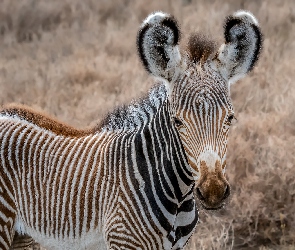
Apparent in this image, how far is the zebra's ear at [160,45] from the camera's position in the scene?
3754mm

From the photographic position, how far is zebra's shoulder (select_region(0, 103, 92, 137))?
14.7ft

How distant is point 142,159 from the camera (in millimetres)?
4027

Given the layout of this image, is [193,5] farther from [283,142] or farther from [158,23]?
[158,23]

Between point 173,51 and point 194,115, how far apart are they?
465 millimetres

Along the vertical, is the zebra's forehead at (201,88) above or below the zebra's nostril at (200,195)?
above

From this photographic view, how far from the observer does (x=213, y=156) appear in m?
3.43

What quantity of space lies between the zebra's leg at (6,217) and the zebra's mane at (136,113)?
30.8 inches

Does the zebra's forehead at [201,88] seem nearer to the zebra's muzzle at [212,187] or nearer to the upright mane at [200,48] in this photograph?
the upright mane at [200,48]

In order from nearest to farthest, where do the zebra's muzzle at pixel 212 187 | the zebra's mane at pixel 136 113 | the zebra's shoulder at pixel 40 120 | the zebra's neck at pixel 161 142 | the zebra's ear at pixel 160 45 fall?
the zebra's muzzle at pixel 212 187, the zebra's ear at pixel 160 45, the zebra's neck at pixel 161 142, the zebra's mane at pixel 136 113, the zebra's shoulder at pixel 40 120

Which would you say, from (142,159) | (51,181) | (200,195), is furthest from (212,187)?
(51,181)

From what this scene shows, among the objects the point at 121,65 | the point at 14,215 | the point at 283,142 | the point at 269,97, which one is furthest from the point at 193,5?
the point at 14,215

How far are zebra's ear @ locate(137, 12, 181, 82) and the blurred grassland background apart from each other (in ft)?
1.65

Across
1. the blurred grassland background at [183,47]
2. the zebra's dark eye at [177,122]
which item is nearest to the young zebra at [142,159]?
the zebra's dark eye at [177,122]

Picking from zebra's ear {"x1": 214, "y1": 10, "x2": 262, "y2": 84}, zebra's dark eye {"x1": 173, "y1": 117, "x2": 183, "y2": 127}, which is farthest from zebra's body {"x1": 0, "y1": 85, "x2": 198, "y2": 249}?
zebra's ear {"x1": 214, "y1": 10, "x2": 262, "y2": 84}
